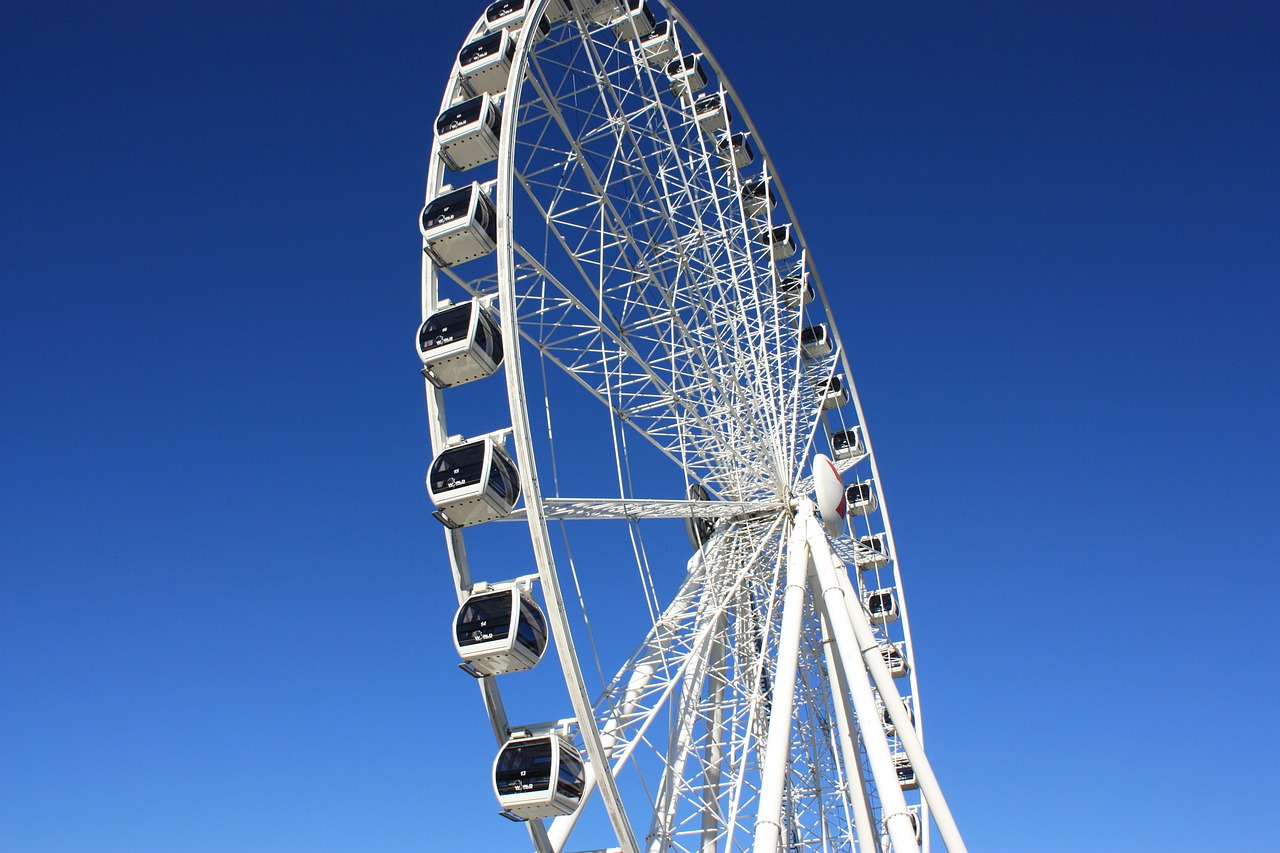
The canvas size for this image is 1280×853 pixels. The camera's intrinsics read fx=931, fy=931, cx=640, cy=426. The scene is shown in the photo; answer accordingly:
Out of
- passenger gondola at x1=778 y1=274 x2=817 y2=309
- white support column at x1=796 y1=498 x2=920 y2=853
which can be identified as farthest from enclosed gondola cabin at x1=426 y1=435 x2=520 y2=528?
passenger gondola at x1=778 y1=274 x2=817 y2=309

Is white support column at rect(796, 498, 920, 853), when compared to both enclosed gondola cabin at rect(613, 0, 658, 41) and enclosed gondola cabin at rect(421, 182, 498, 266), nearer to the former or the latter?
enclosed gondola cabin at rect(421, 182, 498, 266)

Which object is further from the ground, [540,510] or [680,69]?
[680,69]

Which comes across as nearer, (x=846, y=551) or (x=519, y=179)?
(x=519, y=179)

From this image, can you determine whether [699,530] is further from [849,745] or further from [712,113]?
[712,113]

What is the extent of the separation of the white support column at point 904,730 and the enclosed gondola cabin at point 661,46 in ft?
39.6

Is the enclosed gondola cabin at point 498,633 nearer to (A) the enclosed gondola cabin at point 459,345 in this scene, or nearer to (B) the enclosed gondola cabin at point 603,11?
(A) the enclosed gondola cabin at point 459,345

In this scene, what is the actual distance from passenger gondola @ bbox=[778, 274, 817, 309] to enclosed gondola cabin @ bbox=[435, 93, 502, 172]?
10438 mm

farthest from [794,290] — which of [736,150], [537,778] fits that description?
[537,778]

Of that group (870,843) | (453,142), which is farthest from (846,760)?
(453,142)

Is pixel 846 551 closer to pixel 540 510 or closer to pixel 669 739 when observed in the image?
pixel 669 739

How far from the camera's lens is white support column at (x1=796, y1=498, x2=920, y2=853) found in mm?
12383

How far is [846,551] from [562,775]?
11173mm

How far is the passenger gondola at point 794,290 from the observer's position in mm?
22000

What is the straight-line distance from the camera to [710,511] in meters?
16.3
